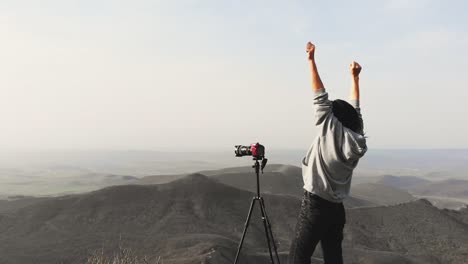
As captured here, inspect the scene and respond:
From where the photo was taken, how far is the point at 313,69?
3.85 metres

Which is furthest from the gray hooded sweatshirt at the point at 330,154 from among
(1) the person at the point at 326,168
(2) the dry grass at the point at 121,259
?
(2) the dry grass at the point at 121,259

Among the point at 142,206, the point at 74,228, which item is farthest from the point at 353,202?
the point at 74,228

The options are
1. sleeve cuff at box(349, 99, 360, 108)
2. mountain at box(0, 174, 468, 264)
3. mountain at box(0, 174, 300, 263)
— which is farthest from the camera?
mountain at box(0, 174, 468, 264)

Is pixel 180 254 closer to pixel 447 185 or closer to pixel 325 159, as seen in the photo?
pixel 325 159

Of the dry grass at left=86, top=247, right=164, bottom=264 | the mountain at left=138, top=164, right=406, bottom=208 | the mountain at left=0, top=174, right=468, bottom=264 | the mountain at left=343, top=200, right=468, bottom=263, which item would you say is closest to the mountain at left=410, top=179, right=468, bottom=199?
the mountain at left=138, top=164, right=406, bottom=208

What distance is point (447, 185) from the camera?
389ft

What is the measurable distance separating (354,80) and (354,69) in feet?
0.35

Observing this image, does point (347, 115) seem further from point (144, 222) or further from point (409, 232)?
point (409, 232)

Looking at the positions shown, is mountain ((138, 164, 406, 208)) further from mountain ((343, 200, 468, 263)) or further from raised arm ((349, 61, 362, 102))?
raised arm ((349, 61, 362, 102))

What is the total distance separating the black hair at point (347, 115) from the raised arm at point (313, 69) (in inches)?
9.4

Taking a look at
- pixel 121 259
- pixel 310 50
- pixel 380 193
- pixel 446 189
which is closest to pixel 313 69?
pixel 310 50

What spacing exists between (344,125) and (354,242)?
955 inches

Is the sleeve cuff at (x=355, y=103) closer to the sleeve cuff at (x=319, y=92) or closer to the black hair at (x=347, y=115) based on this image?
the black hair at (x=347, y=115)

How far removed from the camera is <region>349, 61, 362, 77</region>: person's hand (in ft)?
14.2
